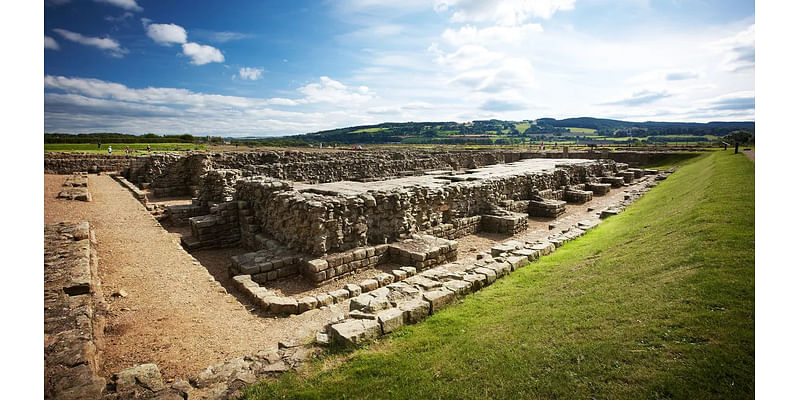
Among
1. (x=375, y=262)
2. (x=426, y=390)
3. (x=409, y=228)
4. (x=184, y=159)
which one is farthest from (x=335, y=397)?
(x=184, y=159)

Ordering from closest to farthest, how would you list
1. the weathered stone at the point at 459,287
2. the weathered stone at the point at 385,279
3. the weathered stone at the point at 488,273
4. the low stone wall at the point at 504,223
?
the weathered stone at the point at 459,287
the weathered stone at the point at 488,273
the weathered stone at the point at 385,279
the low stone wall at the point at 504,223

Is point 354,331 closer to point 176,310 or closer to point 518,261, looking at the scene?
point 176,310

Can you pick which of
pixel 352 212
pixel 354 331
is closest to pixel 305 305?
pixel 354 331

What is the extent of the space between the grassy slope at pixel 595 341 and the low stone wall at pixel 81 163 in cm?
3301

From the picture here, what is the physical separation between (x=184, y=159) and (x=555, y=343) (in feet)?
89.4

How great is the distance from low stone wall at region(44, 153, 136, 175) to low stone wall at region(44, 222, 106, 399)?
26002mm

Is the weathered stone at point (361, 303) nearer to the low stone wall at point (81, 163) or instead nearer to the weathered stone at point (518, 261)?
the weathered stone at point (518, 261)

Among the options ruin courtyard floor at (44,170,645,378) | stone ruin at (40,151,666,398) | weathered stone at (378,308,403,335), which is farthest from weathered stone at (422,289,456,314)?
ruin courtyard floor at (44,170,645,378)

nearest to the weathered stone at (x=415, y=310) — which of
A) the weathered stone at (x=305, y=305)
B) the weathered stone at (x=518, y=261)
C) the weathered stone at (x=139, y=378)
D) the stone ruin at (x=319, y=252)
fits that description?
the stone ruin at (x=319, y=252)

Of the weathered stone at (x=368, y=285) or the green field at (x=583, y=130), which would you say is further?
the green field at (x=583, y=130)

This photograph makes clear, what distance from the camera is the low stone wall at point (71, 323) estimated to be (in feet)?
14.3

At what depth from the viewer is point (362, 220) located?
11406mm

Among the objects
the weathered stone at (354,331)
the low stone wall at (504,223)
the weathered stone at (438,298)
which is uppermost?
the low stone wall at (504,223)

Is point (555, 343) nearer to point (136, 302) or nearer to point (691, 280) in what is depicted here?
point (691, 280)
